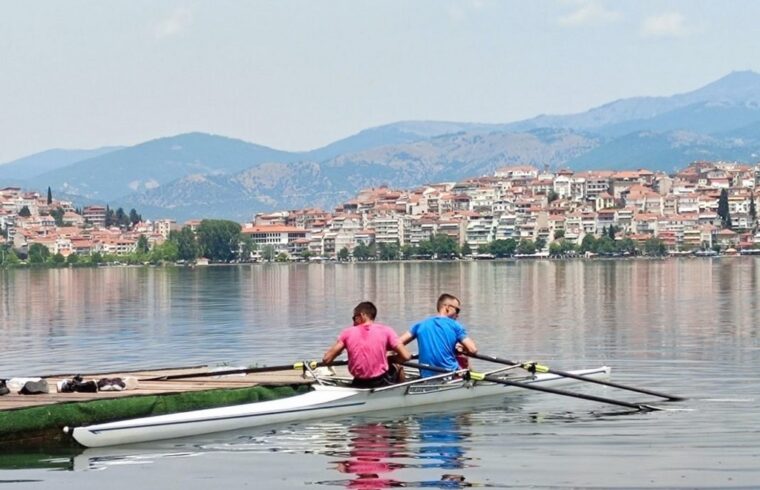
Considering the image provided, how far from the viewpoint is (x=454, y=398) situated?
1833 centimetres

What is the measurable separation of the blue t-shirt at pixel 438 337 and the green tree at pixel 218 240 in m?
172

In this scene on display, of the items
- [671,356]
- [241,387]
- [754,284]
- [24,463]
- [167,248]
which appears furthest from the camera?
[167,248]

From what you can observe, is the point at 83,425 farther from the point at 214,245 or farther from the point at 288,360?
the point at 214,245

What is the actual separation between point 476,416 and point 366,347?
5.22 ft

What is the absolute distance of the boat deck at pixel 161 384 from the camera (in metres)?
15.5

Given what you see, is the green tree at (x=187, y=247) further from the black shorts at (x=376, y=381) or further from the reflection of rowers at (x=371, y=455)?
the reflection of rowers at (x=371, y=455)

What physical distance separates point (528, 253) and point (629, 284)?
125m

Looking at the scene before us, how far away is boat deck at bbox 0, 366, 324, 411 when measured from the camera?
15453 millimetres

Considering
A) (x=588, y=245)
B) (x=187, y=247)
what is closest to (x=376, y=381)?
(x=187, y=247)

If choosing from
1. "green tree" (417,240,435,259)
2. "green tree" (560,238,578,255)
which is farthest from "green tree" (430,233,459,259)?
"green tree" (560,238,578,255)

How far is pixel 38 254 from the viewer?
19238 cm

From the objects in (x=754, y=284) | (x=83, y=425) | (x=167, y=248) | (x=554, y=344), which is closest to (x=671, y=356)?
(x=554, y=344)

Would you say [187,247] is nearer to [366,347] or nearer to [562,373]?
[562,373]

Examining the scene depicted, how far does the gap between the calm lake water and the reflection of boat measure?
0.14 m
